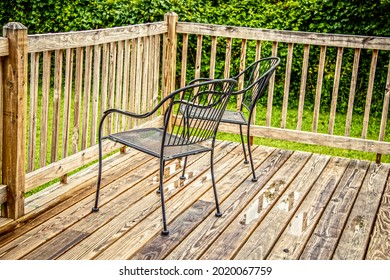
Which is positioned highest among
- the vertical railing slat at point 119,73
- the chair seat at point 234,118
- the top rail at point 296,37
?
the top rail at point 296,37

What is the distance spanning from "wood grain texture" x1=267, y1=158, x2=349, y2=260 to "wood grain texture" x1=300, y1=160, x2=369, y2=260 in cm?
4

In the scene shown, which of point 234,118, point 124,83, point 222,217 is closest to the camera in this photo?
point 222,217

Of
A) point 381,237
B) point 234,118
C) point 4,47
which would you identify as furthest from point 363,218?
point 4,47

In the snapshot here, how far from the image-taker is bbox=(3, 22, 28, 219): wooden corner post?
3557 millimetres

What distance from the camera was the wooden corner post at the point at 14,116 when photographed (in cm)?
356

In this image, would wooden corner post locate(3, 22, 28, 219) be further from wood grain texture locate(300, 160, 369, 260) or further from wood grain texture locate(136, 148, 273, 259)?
wood grain texture locate(300, 160, 369, 260)

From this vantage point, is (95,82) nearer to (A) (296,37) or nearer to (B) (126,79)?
(B) (126,79)

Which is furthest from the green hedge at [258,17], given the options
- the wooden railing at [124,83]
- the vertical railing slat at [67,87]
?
the vertical railing slat at [67,87]

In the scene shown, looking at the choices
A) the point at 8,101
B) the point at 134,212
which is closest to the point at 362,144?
the point at 134,212

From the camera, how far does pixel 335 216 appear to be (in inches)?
161

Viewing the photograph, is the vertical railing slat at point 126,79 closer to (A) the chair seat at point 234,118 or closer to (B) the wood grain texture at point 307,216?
(A) the chair seat at point 234,118

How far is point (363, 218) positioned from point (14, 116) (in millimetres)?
2434

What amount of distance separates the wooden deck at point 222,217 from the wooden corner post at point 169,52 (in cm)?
90
